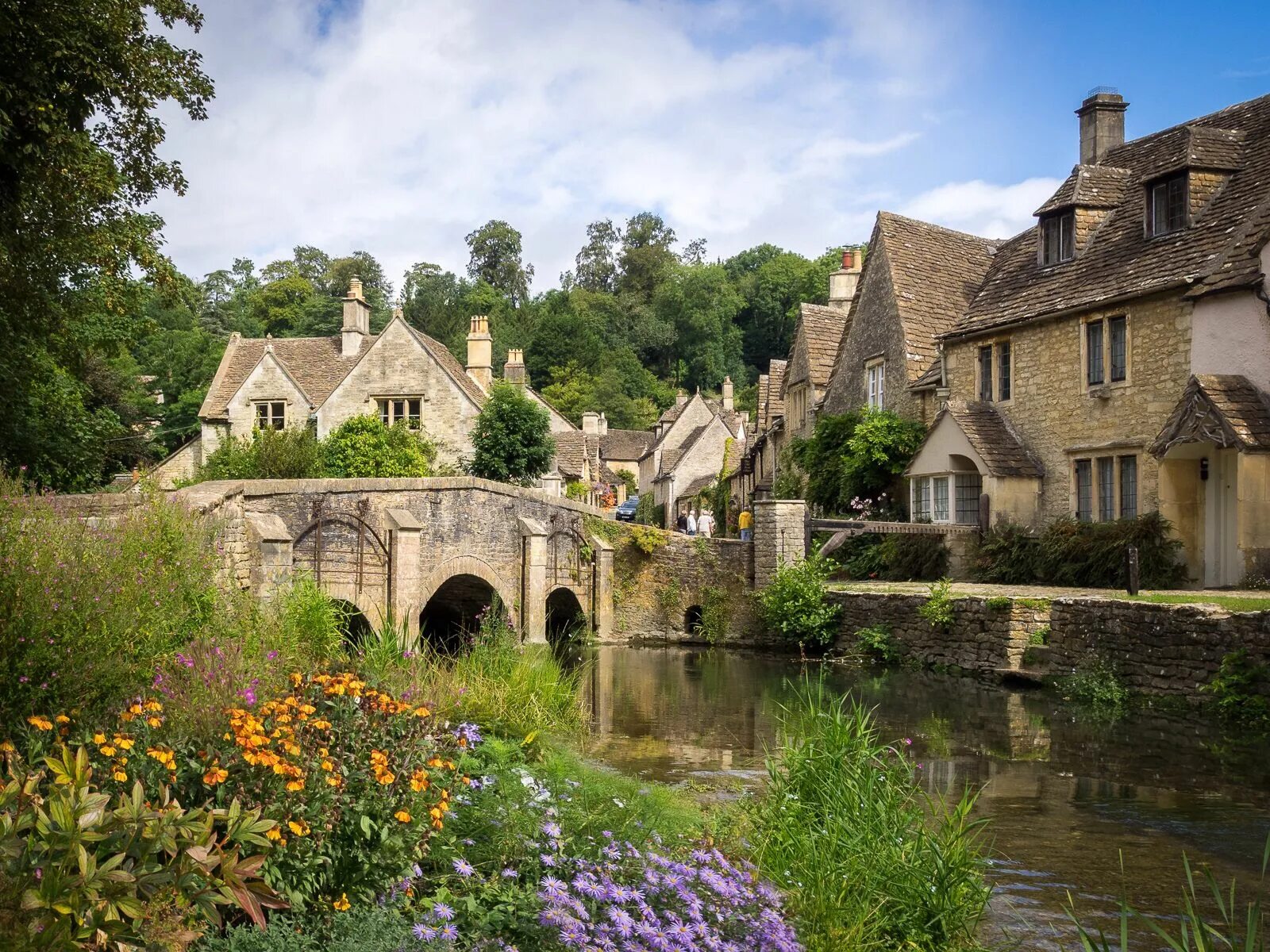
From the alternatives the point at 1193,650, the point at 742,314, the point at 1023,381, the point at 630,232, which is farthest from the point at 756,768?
the point at 630,232

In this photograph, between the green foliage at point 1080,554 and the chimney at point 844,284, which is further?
the chimney at point 844,284

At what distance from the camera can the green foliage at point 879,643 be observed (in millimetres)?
20344

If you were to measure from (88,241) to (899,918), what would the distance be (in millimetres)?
11728

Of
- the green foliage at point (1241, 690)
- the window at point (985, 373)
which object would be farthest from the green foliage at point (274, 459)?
the green foliage at point (1241, 690)

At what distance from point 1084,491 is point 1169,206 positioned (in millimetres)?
5381

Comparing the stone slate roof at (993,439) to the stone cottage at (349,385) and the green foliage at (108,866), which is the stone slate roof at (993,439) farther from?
the green foliage at (108,866)

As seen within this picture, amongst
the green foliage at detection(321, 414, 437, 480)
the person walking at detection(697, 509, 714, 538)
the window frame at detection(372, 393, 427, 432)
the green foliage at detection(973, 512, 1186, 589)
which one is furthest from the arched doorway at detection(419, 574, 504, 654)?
the window frame at detection(372, 393, 427, 432)

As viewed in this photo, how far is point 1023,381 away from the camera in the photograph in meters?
23.3

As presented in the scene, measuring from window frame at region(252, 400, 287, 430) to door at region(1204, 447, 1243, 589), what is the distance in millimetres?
32164

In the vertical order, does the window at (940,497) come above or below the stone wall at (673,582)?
above

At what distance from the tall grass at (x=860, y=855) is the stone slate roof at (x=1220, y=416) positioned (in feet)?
38.6

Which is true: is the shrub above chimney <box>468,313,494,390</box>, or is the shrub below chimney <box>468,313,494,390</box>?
below

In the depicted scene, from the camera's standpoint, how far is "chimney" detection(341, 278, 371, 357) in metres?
44.6

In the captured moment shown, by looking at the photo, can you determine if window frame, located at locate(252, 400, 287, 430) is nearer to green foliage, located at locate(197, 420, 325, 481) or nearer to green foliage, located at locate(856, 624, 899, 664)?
green foliage, located at locate(197, 420, 325, 481)
